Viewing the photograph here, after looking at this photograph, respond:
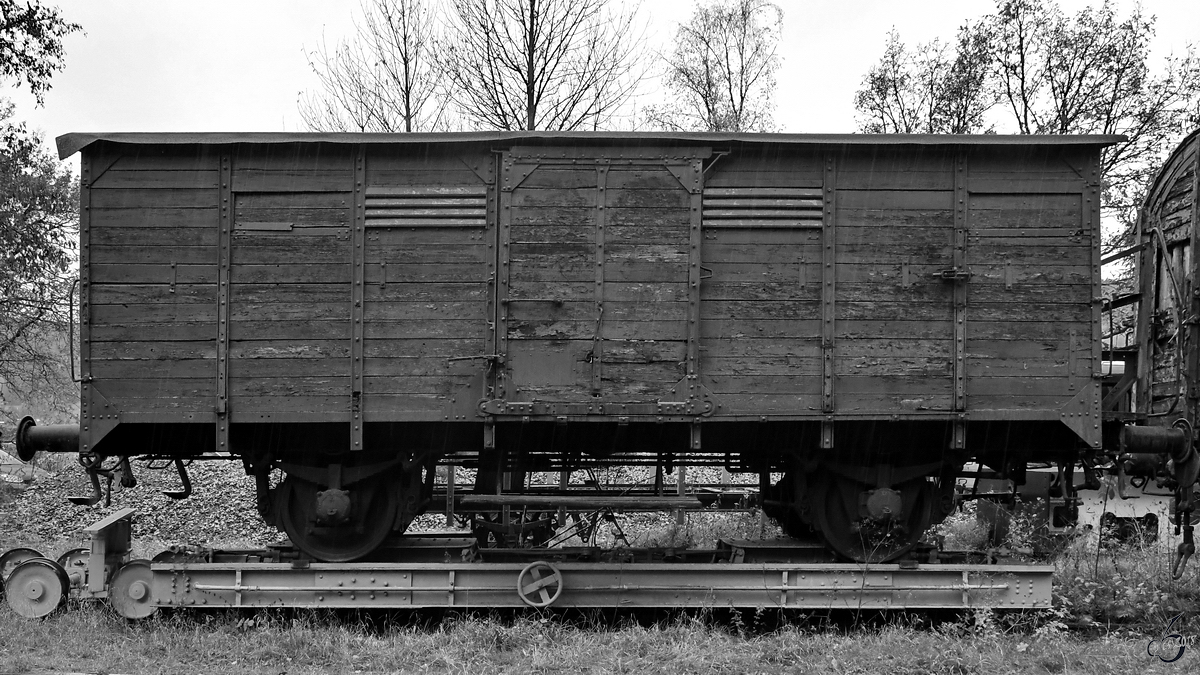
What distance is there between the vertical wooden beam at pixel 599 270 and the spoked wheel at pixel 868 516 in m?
2.18

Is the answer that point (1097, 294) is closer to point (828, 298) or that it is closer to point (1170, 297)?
point (1170, 297)

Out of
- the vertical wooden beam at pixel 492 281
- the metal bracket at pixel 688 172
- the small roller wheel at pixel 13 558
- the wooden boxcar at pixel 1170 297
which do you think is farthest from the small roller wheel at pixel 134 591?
the wooden boxcar at pixel 1170 297

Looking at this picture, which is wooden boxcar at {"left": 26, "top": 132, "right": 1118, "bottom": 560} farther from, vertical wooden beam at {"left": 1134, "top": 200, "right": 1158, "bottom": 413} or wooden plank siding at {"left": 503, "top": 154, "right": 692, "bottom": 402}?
vertical wooden beam at {"left": 1134, "top": 200, "right": 1158, "bottom": 413}

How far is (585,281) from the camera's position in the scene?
7.02 metres

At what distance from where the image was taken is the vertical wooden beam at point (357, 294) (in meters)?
6.98

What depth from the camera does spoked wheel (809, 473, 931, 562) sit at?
7.43 meters

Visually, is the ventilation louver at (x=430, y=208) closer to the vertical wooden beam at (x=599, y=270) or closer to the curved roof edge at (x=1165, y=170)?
the vertical wooden beam at (x=599, y=270)

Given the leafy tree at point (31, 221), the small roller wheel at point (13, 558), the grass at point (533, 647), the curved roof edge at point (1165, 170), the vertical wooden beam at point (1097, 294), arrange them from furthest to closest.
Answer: the leafy tree at point (31, 221)
the curved roof edge at point (1165, 170)
the small roller wheel at point (13, 558)
the vertical wooden beam at point (1097, 294)
the grass at point (533, 647)

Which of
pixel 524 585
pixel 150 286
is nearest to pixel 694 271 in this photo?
pixel 524 585

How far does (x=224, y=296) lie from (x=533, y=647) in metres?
3.43

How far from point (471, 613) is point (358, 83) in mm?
12814

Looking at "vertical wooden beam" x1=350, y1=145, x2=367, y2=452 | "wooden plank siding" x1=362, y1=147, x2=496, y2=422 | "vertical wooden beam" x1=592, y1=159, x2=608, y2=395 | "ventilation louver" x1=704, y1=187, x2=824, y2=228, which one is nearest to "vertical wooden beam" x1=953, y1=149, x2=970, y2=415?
"ventilation louver" x1=704, y1=187, x2=824, y2=228

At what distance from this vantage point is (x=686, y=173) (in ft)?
23.4

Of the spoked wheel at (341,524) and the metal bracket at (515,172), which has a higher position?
the metal bracket at (515,172)
